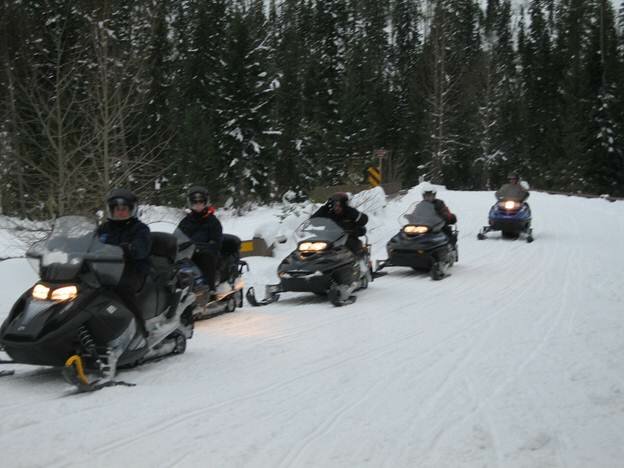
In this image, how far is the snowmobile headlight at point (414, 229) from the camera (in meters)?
12.8

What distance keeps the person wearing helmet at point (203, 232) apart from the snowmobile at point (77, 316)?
3.09m

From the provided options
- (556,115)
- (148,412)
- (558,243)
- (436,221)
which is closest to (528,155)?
(556,115)

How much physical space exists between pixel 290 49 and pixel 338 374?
48204mm

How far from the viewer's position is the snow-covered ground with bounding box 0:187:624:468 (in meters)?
4.20

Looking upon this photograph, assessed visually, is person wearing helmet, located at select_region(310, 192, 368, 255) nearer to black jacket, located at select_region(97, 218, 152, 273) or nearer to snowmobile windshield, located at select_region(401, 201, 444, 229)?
snowmobile windshield, located at select_region(401, 201, 444, 229)

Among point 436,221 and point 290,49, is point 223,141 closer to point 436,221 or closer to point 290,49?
point 290,49

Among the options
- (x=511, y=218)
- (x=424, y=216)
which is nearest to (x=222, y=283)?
(x=424, y=216)

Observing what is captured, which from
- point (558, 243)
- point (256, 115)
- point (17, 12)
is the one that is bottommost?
point (558, 243)

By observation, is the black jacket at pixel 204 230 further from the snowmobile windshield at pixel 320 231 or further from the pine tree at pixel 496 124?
the pine tree at pixel 496 124

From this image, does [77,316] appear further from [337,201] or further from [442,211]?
[442,211]

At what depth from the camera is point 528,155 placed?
56.8m

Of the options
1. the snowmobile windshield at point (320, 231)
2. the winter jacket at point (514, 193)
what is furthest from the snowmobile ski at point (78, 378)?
the winter jacket at point (514, 193)

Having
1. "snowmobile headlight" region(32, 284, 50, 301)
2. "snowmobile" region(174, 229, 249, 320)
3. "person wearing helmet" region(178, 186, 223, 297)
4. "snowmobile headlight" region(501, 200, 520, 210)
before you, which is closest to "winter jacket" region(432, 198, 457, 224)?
"snowmobile" region(174, 229, 249, 320)

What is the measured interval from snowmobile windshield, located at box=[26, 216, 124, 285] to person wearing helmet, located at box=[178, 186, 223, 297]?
3481mm
